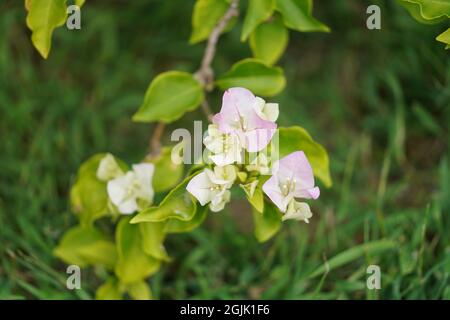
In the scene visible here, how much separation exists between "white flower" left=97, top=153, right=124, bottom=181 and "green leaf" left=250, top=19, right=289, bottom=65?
0.39m

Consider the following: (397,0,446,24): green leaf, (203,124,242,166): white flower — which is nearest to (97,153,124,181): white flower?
(203,124,242,166): white flower

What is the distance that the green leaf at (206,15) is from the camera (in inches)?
55.1

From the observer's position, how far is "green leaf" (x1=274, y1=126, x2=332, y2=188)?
50.0 inches

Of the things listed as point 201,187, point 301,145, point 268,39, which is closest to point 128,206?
point 201,187

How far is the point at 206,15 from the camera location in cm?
142

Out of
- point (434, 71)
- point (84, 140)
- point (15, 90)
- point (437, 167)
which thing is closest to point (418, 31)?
point (434, 71)

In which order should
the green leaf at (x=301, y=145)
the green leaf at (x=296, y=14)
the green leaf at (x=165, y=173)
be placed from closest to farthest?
the green leaf at (x=301, y=145) → the green leaf at (x=296, y=14) → the green leaf at (x=165, y=173)

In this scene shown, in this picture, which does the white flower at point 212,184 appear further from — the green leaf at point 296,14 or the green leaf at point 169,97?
the green leaf at point 296,14

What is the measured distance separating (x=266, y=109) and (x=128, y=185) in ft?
1.19

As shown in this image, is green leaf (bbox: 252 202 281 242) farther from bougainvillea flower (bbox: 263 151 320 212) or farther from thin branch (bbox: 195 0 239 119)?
thin branch (bbox: 195 0 239 119)

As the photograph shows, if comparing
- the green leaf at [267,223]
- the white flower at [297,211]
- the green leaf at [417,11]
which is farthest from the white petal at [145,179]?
the green leaf at [417,11]

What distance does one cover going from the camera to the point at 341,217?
1.75 m

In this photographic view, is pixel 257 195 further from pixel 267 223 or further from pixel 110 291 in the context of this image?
pixel 110 291

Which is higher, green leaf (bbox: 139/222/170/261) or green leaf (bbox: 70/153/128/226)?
green leaf (bbox: 70/153/128/226)
